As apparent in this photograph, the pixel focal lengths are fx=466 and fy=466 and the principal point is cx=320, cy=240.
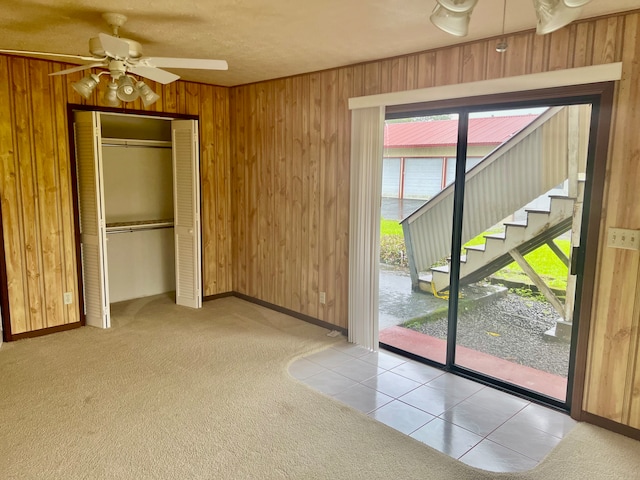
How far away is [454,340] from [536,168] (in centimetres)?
143

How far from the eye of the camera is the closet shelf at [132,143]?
200 inches

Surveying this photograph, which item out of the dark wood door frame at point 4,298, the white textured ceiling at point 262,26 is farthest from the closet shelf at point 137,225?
the white textured ceiling at point 262,26

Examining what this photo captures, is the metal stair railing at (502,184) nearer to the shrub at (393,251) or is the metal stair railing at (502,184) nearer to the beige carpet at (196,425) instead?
the shrub at (393,251)

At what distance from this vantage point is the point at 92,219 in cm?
440

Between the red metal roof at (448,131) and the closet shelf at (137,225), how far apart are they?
2.94 meters

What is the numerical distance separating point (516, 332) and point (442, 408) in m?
0.88

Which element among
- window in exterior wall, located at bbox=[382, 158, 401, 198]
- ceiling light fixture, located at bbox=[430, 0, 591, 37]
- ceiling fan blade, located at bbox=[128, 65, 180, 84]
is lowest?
window in exterior wall, located at bbox=[382, 158, 401, 198]

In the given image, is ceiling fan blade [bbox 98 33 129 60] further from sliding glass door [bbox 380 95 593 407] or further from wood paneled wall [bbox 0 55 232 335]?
sliding glass door [bbox 380 95 593 407]

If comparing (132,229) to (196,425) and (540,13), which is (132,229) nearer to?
(196,425)

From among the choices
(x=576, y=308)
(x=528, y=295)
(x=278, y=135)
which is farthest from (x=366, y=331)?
(x=278, y=135)

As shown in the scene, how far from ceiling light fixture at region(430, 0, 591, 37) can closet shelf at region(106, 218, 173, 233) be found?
435 cm

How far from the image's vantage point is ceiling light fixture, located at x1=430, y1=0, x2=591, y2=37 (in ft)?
5.20

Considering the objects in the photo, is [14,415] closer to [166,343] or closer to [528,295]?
[166,343]

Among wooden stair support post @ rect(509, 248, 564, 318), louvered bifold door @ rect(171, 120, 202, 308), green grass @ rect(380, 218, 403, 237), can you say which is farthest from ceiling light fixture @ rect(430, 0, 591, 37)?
louvered bifold door @ rect(171, 120, 202, 308)
